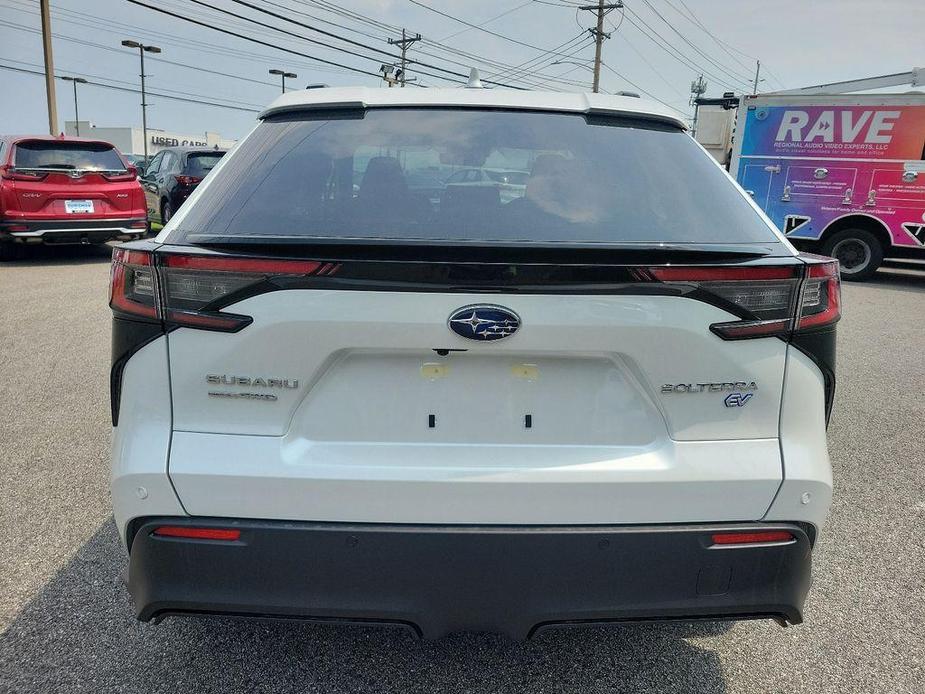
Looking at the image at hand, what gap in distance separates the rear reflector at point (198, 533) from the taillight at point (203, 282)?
50 cm

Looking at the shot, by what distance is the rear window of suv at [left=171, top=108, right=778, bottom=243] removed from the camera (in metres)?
1.91

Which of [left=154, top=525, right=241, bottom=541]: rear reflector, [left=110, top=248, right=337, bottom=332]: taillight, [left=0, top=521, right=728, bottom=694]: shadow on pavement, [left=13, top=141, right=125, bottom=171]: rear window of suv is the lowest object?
[left=0, top=521, right=728, bottom=694]: shadow on pavement

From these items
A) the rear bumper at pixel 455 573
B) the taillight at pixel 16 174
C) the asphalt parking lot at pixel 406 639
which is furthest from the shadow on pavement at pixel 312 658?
the taillight at pixel 16 174

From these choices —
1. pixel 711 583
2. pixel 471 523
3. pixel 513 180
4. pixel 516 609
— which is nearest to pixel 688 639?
pixel 711 583

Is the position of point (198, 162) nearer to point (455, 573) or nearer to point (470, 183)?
point (470, 183)

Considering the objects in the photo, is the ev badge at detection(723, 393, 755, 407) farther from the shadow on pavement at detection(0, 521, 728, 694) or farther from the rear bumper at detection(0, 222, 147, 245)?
the rear bumper at detection(0, 222, 147, 245)

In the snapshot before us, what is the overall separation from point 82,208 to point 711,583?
1119 cm

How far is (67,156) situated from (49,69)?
463 inches

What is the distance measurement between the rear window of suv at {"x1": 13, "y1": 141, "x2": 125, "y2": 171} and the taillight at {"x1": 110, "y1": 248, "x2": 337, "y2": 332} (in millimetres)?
10409

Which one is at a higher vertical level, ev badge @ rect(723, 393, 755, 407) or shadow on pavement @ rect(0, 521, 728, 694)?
ev badge @ rect(723, 393, 755, 407)

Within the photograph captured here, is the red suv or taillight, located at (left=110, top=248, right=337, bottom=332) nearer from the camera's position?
taillight, located at (left=110, top=248, right=337, bottom=332)

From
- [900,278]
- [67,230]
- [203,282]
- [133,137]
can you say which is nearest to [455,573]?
[203,282]

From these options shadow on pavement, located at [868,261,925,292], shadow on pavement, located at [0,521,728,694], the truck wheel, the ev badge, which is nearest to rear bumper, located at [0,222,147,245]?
shadow on pavement, located at [0,521,728,694]

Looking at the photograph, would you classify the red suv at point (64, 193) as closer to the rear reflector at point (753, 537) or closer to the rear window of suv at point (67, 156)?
the rear window of suv at point (67, 156)
